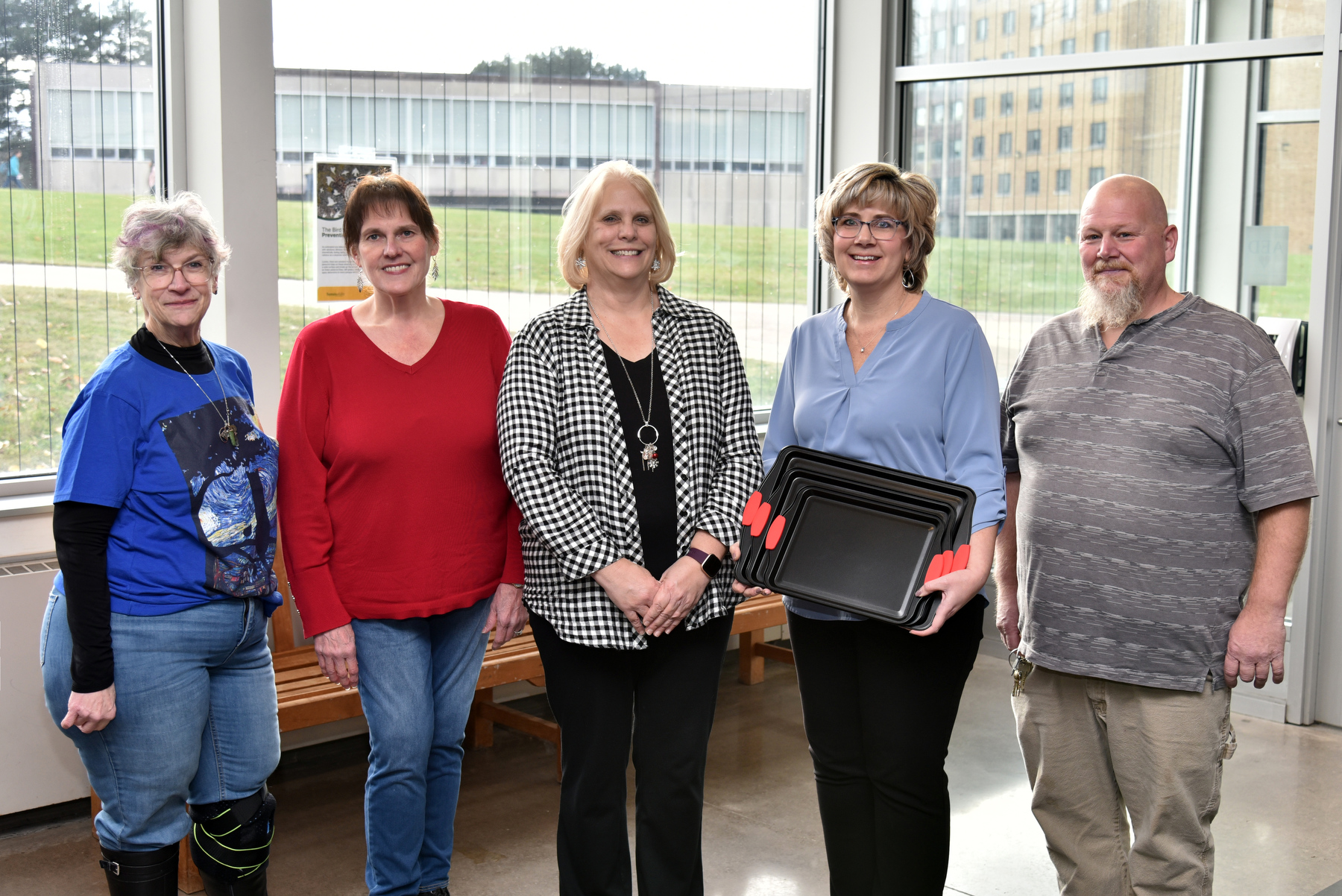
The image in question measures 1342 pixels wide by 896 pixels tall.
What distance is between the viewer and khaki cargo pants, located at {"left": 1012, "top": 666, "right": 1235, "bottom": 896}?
7.41ft

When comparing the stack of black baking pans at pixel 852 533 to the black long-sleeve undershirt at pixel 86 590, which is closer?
the black long-sleeve undershirt at pixel 86 590

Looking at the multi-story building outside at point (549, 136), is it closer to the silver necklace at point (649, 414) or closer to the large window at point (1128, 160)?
the large window at point (1128, 160)

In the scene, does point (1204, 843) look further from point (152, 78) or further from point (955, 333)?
point (152, 78)

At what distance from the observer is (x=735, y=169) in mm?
5375

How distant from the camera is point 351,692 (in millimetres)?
3307

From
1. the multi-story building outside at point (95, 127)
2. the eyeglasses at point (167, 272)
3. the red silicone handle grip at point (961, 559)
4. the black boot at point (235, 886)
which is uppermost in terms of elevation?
the multi-story building outside at point (95, 127)

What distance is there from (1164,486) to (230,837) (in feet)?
6.22

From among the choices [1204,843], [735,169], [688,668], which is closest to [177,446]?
[688,668]

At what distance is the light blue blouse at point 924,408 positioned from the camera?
2.18 metres

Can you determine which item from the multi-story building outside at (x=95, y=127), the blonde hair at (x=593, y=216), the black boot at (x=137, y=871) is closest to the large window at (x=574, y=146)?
the multi-story building outside at (x=95, y=127)

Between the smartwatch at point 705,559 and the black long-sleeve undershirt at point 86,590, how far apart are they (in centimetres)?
102

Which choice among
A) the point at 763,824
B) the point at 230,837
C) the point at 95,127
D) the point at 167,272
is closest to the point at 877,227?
the point at 167,272

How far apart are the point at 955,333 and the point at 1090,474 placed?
0.39 meters

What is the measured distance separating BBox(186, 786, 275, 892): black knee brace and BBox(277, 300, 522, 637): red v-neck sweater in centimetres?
36
